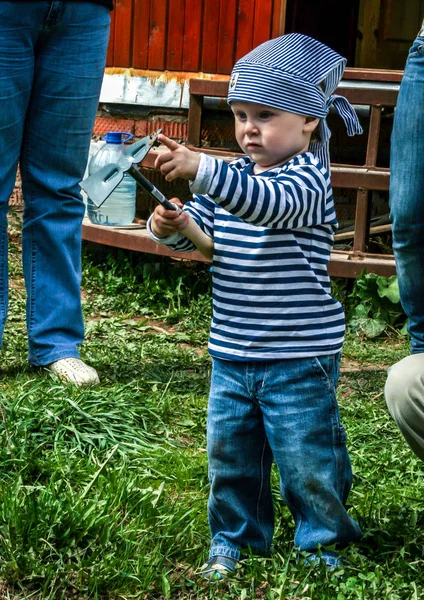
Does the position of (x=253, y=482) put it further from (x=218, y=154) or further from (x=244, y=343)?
(x=218, y=154)

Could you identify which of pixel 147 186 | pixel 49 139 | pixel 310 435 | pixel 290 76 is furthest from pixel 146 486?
pixel 49 139

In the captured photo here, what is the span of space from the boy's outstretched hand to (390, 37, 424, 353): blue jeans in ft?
2.27

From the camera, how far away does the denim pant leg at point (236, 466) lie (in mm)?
2697

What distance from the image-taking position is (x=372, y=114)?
5902 mm

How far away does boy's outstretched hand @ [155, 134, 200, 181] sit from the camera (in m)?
2.38

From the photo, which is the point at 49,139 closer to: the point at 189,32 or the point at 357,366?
the point at 357,366

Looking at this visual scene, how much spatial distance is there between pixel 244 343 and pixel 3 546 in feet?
2.57

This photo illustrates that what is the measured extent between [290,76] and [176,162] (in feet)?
1.45

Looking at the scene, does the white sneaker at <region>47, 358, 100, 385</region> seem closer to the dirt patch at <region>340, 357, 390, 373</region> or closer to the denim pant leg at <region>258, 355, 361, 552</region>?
the dirt patch at <region>340, 357, 390, 373</region>

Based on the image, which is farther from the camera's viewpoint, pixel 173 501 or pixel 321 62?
pixel 173 501

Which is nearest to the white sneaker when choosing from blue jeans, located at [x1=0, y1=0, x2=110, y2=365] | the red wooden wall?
blue jeans, located at [x1=0, y1=0, x2=110, y2=365]

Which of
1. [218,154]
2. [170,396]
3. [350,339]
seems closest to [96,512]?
[170,396]

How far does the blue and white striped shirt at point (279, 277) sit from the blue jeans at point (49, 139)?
166 centimetres

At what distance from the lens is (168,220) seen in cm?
253
